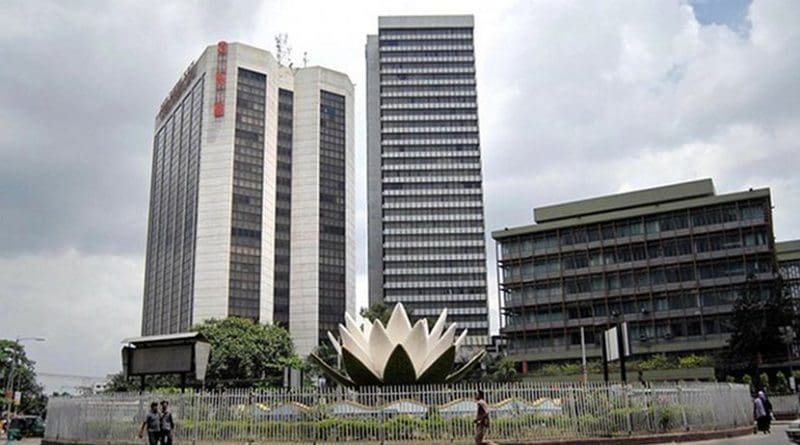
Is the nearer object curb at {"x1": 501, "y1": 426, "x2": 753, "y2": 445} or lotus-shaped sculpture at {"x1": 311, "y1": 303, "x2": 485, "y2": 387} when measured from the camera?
curb at {"x1": 501, "y1": 426, "x2": 753, "y2": 445}

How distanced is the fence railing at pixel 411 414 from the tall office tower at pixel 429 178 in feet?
318

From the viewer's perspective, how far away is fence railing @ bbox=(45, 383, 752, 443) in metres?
21.9

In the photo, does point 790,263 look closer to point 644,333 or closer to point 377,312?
point 644,333

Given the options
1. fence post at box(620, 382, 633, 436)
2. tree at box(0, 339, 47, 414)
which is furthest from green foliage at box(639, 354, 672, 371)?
tree at box(0, 339, 47, 414)

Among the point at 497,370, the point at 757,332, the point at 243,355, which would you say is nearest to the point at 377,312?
the point at 497,370

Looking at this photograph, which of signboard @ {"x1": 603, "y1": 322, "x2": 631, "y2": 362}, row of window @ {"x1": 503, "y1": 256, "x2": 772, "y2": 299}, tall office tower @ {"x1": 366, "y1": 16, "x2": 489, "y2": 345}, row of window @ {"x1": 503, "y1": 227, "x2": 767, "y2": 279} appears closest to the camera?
signboard @ {"x1": 603, "y1": 322, "x2": 631, "y2": 362}

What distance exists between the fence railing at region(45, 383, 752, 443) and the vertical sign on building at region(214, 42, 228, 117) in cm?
9525

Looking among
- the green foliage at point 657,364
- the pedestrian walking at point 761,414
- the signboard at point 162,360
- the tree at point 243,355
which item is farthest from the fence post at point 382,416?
the tree at point 243,355

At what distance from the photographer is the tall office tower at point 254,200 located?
11119 cm

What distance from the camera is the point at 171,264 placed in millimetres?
122125

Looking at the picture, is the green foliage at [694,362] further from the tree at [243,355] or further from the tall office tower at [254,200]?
the tall office tower at [254,200]

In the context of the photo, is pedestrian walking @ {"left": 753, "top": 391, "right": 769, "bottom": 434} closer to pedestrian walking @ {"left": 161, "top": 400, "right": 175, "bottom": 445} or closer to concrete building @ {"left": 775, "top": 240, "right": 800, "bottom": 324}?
pedestrian walking @ {"left": 161, "top": 400, "right": 175, "bottom": 445}

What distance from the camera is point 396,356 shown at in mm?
24844

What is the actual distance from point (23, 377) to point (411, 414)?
89507 mm
